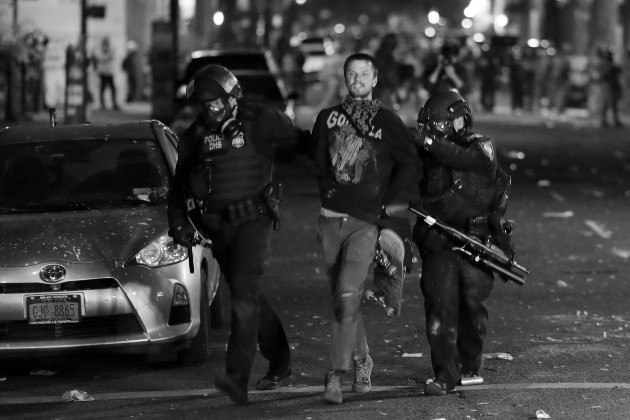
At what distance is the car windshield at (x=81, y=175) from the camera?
905 cm

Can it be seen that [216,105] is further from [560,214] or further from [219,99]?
[560,214]

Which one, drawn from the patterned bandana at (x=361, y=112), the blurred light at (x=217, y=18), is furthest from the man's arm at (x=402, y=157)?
the blurred light at (x=217, y=18)

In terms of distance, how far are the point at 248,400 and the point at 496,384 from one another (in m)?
1.42

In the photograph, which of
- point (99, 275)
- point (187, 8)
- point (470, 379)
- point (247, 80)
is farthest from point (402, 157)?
point (187, 8)

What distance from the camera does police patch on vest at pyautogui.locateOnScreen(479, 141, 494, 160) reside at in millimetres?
7652

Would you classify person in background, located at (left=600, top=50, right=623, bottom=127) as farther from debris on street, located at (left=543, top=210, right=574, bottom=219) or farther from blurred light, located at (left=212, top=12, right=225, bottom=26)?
blurred light, located at (left=212, top=12, right=225, bottom=26)

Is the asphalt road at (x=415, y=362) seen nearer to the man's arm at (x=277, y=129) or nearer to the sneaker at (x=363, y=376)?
the sneaker at (x=363, y=376)

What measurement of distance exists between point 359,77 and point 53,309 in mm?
2175

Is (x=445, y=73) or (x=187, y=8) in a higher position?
(x=445, y=73)

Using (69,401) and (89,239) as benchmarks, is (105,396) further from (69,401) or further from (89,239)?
(89,239)

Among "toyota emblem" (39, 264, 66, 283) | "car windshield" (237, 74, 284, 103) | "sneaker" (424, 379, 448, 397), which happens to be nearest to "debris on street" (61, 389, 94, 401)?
"toyota emblem" (39, 264, 66, 283)

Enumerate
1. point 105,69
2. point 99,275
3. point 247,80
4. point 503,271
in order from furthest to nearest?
point 105,69 → point 247,80 → point 99,275 → point 503,271

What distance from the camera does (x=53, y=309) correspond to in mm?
8078

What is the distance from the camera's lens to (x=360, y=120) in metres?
7.44
